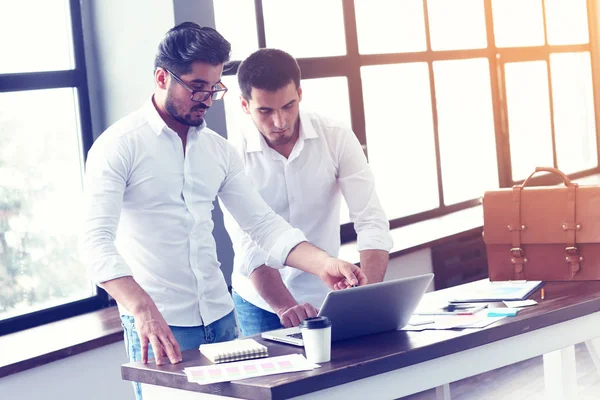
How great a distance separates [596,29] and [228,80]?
462cm

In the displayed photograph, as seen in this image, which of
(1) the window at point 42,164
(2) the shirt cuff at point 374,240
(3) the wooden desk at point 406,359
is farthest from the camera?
(1) the window at point 42,164

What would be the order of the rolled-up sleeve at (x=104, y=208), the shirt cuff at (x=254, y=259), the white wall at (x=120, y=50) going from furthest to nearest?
the white wall at (x=120, y=50), the shirt cuff at (x=254, y=259), the rolled-up sleeve at (x=104, y=208)

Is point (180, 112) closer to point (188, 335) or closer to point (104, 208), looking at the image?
point (104, 208)

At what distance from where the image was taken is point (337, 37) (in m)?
4.92

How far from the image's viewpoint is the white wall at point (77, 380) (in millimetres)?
2826

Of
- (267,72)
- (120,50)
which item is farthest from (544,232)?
(120,50)

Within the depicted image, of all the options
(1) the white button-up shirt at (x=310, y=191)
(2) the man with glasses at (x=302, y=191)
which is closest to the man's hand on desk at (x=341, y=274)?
(2) the man with glasses at (x=302, y=191)

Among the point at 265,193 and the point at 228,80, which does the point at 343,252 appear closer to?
the point at 228,80

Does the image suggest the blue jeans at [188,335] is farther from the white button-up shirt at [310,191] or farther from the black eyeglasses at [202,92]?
the black eyeglasses at [202,92]

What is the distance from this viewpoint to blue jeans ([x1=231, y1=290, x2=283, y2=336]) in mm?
2770

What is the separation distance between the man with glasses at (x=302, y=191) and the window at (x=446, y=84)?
1.16 m

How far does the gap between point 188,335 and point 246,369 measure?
505mm

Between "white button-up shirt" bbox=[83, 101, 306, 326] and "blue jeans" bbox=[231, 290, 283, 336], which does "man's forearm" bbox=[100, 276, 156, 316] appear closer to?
"white button-up shirt" bbox=[83, 101, 306, 326]

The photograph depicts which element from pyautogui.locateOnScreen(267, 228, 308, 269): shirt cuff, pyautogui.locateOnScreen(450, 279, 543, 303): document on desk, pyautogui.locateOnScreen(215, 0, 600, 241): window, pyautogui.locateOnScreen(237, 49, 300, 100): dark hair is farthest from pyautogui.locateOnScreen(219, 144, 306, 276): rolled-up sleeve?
pyautogui.locateOnScreen(215, 0, 600, 241): window
